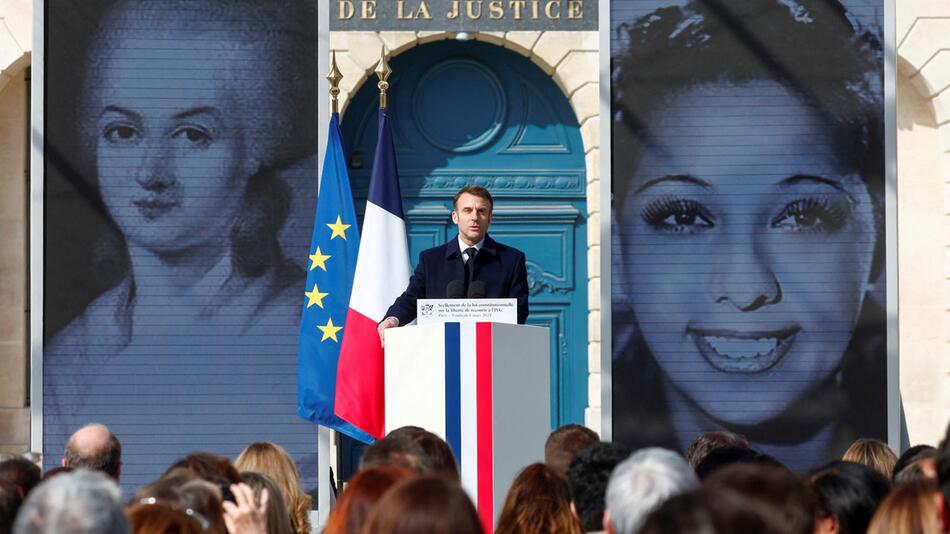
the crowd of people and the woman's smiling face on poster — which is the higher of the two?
the woman's smiling face on poster

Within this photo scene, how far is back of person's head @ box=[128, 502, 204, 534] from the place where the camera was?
11.1ft

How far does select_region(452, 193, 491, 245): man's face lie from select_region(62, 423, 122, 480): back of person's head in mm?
2208

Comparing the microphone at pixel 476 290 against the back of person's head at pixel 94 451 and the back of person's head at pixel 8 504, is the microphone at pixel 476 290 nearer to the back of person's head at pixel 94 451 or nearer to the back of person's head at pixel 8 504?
the back of person's head at pixel 94 451

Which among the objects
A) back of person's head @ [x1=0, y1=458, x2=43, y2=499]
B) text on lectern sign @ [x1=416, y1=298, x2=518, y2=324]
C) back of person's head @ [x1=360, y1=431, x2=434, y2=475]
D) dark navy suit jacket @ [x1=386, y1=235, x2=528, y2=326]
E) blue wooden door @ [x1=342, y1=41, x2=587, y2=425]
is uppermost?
blue wooden door @ [x1=342, y1=41, x2=587, y2=425]

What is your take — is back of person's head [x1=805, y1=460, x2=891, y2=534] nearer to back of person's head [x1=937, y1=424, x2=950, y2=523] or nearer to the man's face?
back of person's head [x1=937, y1=424, x2=950, y2=523]

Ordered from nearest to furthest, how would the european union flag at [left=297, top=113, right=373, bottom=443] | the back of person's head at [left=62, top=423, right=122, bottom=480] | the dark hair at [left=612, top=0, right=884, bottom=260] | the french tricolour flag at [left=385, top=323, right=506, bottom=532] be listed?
the back of person's head at [left=62, top=423, right=122, bottom=480] < the french tricolour flag at [left=385, top=323, right=506, bottom=532] < the european union flag at [left=297, top=113, right=373, bottom=443] < the dark hair at [left=612, top=0, right=884, bottom=260]

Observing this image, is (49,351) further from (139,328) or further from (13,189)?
(13,189)

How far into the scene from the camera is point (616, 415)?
917 cm

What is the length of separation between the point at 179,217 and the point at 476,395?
147 inches

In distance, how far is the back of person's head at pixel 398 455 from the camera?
4387mm

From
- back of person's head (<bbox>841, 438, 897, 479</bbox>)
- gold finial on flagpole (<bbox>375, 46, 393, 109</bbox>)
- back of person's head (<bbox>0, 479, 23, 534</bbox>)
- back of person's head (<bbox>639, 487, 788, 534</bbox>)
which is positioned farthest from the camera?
gold finial on flagpole (<bbox>375, 46, 393, 109</bbox>)

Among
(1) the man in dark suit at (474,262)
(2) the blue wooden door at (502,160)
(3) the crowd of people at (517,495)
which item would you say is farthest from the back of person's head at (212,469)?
(2) the blue wooden door at (502,160)

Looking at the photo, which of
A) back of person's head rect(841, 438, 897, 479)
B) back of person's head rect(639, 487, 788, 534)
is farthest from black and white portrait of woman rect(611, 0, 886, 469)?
back of person's head rect(639, 487, 788, 534)

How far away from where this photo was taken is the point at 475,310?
625 cm
